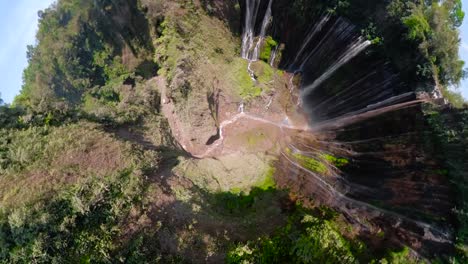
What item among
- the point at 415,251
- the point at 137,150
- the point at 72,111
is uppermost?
the point at 72,111

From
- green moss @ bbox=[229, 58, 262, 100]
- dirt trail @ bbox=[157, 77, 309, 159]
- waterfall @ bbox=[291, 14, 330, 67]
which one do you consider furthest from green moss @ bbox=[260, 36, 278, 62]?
dirt trail @ bbox=[157, 77, 309, 159]

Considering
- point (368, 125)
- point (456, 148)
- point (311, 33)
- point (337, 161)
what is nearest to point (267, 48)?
point (311, 33)

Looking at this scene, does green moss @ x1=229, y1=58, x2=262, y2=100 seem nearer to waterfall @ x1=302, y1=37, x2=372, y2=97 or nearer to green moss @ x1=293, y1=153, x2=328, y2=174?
waterfall @ x1=302, y1=37, x2=372, y2=97

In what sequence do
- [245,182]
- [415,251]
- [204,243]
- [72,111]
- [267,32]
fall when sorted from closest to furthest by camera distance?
[204,243] < [415,251] < [72,111] < [245,182] < [267,32]

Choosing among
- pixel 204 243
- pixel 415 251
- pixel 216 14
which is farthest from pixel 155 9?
pixel 415 251

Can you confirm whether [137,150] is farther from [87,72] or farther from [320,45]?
[87,72]

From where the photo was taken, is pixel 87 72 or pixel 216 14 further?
pixel 87 72

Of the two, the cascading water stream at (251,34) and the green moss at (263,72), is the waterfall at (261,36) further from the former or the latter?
the green moss at (263,72)

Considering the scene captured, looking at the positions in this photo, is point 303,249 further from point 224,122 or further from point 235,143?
point 224,122
